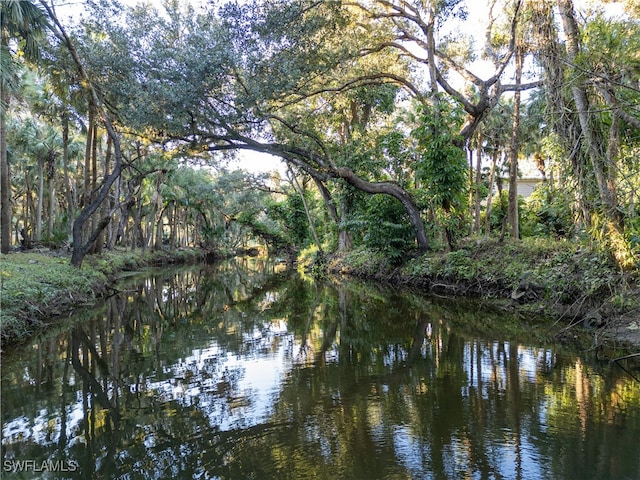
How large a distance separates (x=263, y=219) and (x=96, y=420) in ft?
193

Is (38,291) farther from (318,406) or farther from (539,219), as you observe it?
(539,219)

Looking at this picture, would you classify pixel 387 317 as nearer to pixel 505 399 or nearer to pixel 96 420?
pixel 505 399

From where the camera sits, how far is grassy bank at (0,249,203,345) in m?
9.68

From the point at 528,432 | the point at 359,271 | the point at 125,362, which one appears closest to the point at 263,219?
the point at 359,271

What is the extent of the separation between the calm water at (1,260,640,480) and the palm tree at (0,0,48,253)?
6.15 meters

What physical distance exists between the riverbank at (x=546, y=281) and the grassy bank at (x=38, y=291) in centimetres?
1136

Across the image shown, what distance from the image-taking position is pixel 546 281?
11.4 meters

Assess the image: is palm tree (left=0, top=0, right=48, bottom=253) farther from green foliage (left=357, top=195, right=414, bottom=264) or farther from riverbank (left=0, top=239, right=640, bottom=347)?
green foliage (left=357, top=195, right=414, bottom=264)

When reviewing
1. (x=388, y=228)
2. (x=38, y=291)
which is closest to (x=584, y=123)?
(x=388, y=228)

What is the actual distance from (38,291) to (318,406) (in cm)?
900

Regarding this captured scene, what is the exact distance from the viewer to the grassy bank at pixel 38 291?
968 cm

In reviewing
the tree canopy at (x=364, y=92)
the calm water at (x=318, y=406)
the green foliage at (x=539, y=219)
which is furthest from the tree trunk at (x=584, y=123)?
the green foliage at (x=539, y=219)

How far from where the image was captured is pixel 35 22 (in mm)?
13180

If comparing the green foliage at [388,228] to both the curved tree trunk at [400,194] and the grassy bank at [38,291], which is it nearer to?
the curved tree trunk at [400,194]
